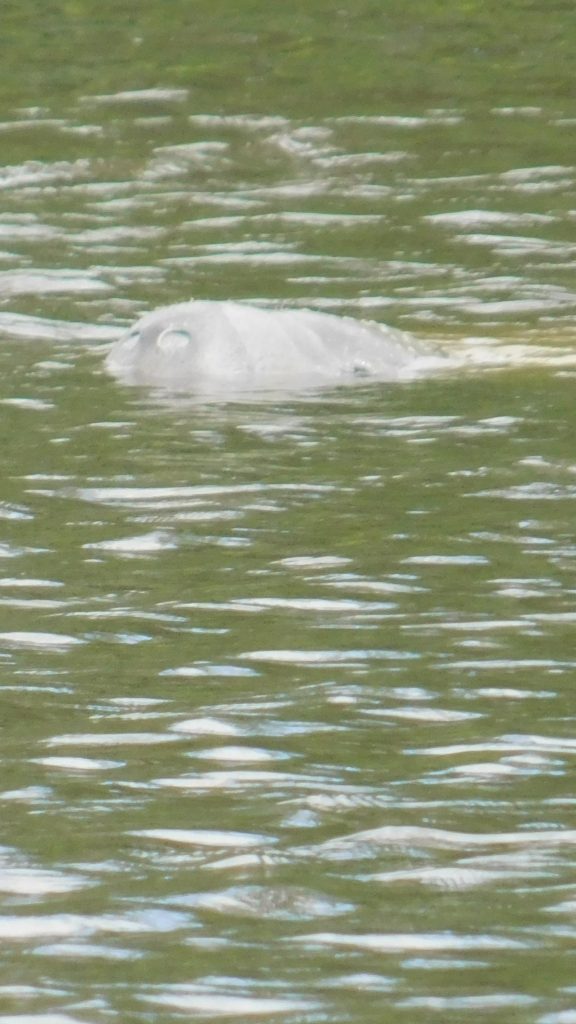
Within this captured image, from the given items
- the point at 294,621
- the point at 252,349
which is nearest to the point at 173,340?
the point at 252,349

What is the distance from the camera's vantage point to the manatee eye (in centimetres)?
1143

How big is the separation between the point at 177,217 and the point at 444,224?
1.78 meters

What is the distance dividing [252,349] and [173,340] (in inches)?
14.9

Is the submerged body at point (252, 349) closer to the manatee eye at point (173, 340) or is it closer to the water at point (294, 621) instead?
the manatee eye at point (173, 340)

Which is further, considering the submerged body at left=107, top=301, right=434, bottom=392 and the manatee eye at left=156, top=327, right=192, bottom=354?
the manatee eye at left=156, top=327, right=192, bottom=354

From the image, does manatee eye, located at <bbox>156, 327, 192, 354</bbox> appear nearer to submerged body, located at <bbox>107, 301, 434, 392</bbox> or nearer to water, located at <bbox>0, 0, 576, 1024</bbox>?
submerged body, located at <bbox>107, 301, 434, 392</bbox>

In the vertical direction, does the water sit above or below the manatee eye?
below

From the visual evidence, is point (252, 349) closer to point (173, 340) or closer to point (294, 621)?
point (173, 340)

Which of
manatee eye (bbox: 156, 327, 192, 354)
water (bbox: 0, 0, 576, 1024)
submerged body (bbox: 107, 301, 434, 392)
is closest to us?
water (bbox: 0, 0, 576, 1024)

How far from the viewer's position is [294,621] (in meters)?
7.07

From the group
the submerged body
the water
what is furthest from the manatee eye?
the water

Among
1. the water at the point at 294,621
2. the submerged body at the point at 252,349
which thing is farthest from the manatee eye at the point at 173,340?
the water at the point at 294,621

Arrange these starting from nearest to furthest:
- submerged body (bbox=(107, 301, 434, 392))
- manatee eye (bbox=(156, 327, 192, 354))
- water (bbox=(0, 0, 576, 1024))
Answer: water (bbox=(0, 0, 576, 1024))
submerged body (bbox=(107, 301, 434, 392))
manatee eye (bbox=(156, 327, 192, 354))

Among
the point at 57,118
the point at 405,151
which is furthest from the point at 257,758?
the point at 57,118
